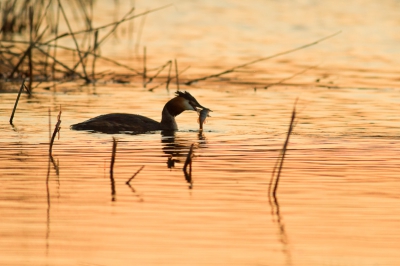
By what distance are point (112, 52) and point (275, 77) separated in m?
5.23

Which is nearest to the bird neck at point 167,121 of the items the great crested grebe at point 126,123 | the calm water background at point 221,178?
the great crested grebe at point 126,123

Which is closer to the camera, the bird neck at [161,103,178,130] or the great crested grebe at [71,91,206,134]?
the great crested grebe at [71,91,206,134]

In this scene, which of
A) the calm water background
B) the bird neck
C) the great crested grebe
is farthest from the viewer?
the bird neck

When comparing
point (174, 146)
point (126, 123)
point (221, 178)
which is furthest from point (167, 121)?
point (221, 178)

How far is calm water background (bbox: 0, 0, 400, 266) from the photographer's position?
7.19 metres

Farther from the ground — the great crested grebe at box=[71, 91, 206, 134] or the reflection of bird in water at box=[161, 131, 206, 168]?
the great crested grebe at box=[71, 91, 206, 134]

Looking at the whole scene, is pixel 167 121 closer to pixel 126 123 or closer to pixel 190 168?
pixel 126 123

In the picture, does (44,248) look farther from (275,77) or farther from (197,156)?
(275,77)

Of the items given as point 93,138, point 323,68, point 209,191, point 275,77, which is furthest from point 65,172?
point 323,68

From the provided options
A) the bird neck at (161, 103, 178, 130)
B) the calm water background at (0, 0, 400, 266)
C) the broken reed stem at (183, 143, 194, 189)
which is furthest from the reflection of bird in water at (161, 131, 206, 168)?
the broken reed stem at (183, 143, 194, 189)

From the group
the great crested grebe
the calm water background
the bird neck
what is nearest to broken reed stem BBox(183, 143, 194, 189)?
the calm water background

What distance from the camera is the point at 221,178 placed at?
9.81 m

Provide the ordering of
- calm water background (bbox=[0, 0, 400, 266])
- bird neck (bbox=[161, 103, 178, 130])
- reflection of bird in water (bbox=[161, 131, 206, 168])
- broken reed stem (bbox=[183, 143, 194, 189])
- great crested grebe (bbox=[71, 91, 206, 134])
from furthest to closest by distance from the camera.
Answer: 1. bird neck (bbox=[161, 103, 178, 130])
2. great crested grebe (bbox=[71, 91, 206, 134])
3. reflection of bird in water (bbox=[161, 131, 206, 168])
4. broken reed stem (bbox=[183, 143, 194, 189])
5. calm water background (bbox=[0, 0, 400, 266])

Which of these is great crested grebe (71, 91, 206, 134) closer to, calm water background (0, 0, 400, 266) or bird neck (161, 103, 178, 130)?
bird neck (161, 103, 178, 130)
